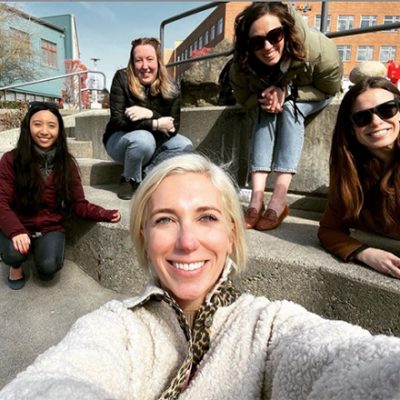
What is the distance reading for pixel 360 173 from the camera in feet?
5.82

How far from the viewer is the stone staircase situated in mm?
1538

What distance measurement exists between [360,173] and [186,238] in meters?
1.23

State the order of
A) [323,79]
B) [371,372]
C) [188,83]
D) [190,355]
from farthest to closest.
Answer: [188,83] → [323,79] → [190,355] → [371,372]

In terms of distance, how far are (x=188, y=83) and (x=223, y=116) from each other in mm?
2194

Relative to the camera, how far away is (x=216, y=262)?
1.06 meters

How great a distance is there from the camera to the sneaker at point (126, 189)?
A: 293 cm

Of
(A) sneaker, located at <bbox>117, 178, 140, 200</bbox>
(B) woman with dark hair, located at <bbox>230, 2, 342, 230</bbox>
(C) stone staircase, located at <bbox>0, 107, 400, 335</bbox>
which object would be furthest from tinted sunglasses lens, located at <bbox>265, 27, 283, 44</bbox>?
(A) sneaker, located at <bbox>117, 178, 140, 200</bbox>

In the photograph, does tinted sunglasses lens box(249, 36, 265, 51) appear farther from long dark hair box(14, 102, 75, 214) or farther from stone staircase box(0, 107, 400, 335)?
long dark hair box(14, 102, 75, 214)

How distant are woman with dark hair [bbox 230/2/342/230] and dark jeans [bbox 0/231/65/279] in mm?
1385

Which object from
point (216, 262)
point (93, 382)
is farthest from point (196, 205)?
point (93, 382)

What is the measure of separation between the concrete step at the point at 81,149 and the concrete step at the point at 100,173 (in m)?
0.83

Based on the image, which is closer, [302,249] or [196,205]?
[196,205]

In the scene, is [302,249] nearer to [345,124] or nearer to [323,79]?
[345,124]

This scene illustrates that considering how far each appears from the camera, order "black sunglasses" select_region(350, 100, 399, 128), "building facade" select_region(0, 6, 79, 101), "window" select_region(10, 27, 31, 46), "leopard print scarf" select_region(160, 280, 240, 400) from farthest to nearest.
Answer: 1. "building facade" select_region(0, 6, 79, 101)
2. "window" select_region(10, 27, 31, 46)
3. "black sunglasses" select_region(350, 100, 399, 128)
4. "leopard print scarf" select_region(160, 280, 240, 400)
